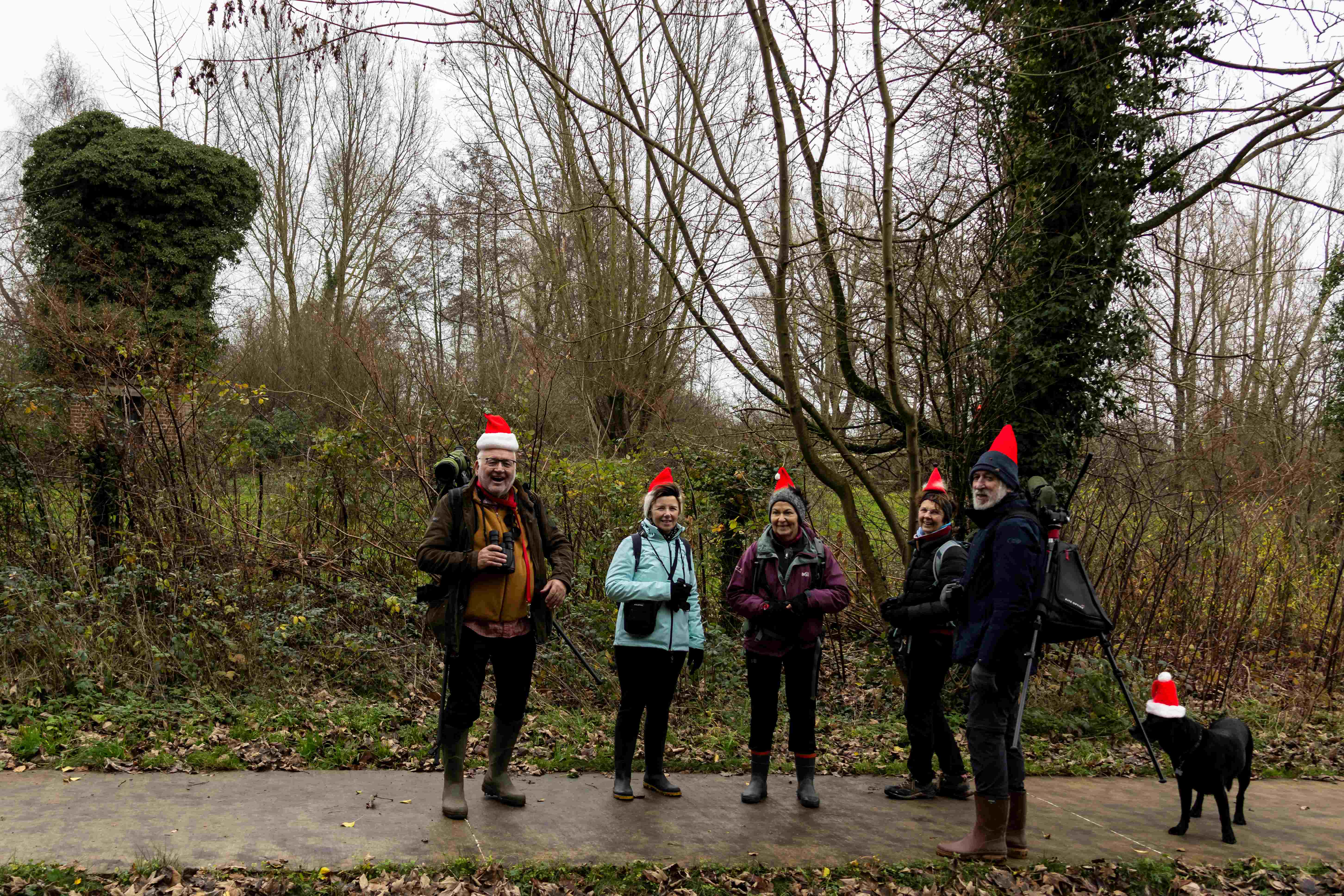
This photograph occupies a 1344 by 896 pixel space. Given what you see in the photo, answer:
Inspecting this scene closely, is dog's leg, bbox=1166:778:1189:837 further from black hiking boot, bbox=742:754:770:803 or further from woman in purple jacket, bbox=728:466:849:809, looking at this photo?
black hiking boot, bbox=742:754:770:803

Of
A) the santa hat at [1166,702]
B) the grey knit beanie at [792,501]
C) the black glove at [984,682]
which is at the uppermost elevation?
the grey knit beanie at [792,501]

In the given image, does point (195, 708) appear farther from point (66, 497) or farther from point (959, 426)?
point (959, 426)

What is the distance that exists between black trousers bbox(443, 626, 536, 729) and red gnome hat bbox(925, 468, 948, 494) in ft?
8.49

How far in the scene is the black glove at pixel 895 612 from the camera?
5660mm

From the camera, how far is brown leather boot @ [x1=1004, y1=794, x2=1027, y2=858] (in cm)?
485

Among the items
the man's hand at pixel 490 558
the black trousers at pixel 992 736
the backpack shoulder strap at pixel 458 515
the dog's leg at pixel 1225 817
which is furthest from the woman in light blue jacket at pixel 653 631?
the dog's leg at pixel 1225 817

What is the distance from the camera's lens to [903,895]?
14.5 ft

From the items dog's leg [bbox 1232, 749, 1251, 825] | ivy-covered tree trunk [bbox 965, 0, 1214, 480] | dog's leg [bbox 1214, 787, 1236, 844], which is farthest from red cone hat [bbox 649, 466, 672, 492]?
ivy-covered tree trunk [bbox 965, 0, 1214, 480]

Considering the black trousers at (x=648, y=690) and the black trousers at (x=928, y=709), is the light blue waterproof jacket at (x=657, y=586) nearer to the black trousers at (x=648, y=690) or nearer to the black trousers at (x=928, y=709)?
the black trousers at (x=648, y=690)

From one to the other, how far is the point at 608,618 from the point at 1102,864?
4.71 m

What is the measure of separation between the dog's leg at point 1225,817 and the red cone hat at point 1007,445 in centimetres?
217

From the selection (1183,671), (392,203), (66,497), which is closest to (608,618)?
(66,497)

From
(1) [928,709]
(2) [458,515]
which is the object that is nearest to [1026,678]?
(1) [928,709]

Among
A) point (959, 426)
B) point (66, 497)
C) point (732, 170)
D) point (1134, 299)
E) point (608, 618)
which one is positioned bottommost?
point (608, 618)
